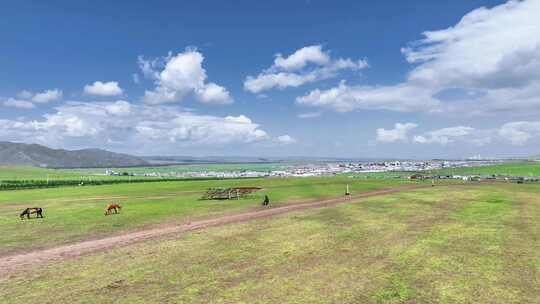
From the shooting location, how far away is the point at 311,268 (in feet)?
59.9

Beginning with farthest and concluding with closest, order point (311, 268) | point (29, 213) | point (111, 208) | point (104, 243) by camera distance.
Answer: point (111, 208) → point (29, 213) → point (104, 243) → point (311, 268)

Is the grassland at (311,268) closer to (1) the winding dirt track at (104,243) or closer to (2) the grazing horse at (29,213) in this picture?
(1) the winding dirt track at (104,243)

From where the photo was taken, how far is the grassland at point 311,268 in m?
14.6

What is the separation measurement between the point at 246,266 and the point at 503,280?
1215 cm

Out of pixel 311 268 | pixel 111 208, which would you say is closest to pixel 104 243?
pixel 311 268

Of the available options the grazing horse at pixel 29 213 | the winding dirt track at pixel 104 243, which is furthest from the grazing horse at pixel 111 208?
the winding dirt track at pixel 104 243

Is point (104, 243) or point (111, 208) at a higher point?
point (111, 208)

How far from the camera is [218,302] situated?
13.9m

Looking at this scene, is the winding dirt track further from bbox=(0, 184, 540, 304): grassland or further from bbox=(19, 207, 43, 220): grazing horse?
bbox=(19, 207, 43, 220): grazing horse

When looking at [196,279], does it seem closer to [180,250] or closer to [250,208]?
[180,250]

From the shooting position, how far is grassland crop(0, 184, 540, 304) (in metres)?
14.6

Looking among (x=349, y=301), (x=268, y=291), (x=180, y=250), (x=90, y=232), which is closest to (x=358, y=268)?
(x=349, y=301)

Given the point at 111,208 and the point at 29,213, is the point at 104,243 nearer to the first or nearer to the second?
the point at 111,208

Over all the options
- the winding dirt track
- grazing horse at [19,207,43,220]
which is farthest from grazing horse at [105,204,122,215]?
the winding dirt track
